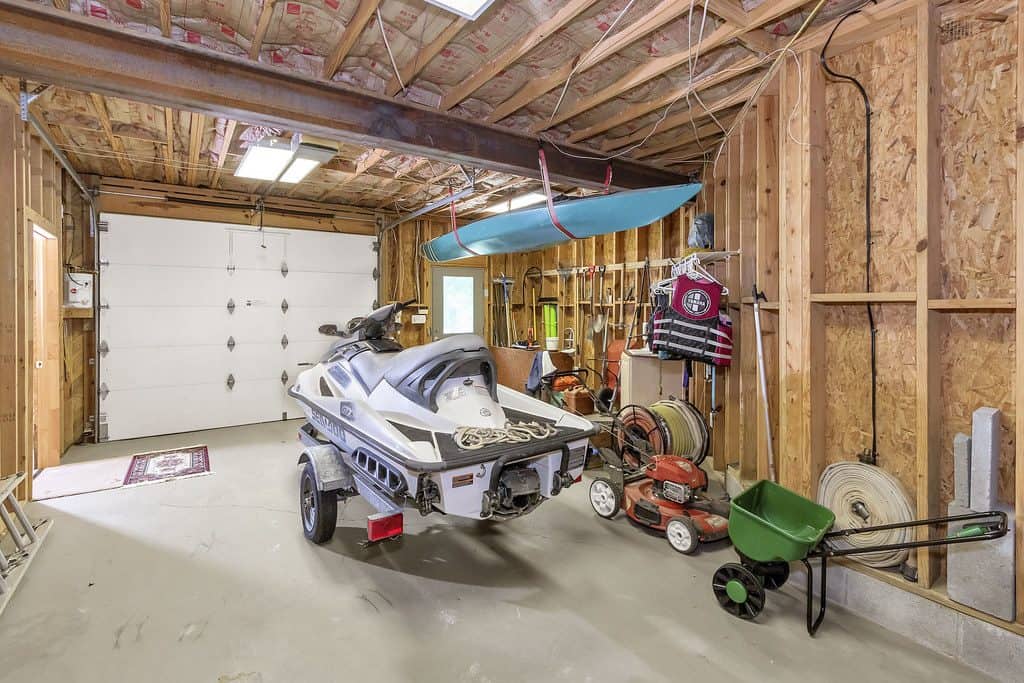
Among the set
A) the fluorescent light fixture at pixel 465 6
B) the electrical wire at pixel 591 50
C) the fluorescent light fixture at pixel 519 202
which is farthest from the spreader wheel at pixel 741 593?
the fluorescent light fixture at pixel 519 202

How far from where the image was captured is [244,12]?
2.63m

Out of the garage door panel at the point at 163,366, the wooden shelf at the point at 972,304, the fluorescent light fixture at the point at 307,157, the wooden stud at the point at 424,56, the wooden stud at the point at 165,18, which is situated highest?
the wooden stud at the point at 424,56

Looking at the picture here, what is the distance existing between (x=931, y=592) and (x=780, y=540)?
0.78 metres

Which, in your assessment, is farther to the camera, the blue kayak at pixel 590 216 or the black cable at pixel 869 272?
the blue kayak at pixel 590 216

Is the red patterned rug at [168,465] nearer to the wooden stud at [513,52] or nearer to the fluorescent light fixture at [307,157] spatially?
the fluorescent light fixture at [307,157]

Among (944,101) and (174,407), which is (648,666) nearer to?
(944,101)

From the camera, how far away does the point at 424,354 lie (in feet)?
9.57

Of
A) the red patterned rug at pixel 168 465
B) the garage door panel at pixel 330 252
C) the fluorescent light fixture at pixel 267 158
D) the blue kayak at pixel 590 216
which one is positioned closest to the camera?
the blue kayak at pixel 590 216

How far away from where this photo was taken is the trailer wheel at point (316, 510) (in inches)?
122

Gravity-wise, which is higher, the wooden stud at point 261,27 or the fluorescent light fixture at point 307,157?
the wooden stud at point 261,27

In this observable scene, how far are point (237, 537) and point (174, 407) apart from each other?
3650 mm

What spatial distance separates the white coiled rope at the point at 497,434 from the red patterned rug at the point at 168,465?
134 inches

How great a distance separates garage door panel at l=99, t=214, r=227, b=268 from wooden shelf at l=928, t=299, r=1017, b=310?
7089 millimetres

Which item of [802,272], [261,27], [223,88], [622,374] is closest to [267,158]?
[223,88]
